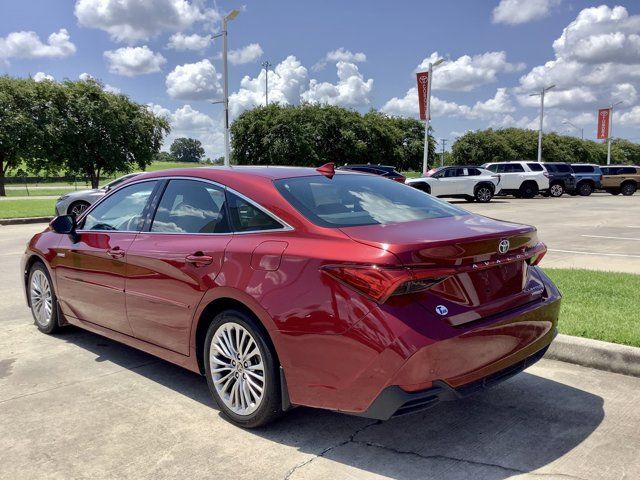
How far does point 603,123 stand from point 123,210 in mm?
62283

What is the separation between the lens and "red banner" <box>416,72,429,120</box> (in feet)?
109

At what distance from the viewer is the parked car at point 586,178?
32562 millimetres

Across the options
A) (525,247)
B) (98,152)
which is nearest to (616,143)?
(98,152)

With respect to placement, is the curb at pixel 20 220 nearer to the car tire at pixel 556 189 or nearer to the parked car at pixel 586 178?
the car tire at pixel 556 189

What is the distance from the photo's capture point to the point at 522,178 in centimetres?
2986

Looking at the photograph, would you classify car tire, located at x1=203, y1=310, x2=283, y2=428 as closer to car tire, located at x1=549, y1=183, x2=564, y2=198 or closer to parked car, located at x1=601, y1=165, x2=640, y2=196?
car tire, located at x1=549, y1=183, x2=564, y2=198

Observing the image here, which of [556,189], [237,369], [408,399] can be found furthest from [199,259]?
[556,189]

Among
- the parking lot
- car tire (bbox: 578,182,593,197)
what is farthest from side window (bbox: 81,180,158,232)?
car tire (bbox: 578,182,593,197)

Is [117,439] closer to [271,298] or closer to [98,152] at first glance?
[271,298]

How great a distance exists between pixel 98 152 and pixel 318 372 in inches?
1502

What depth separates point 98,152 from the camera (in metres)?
37.7

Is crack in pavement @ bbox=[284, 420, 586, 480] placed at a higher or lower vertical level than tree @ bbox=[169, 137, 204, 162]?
lower

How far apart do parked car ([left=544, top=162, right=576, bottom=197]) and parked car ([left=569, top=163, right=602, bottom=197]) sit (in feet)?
2.44

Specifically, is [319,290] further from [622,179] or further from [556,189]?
[622,179]
